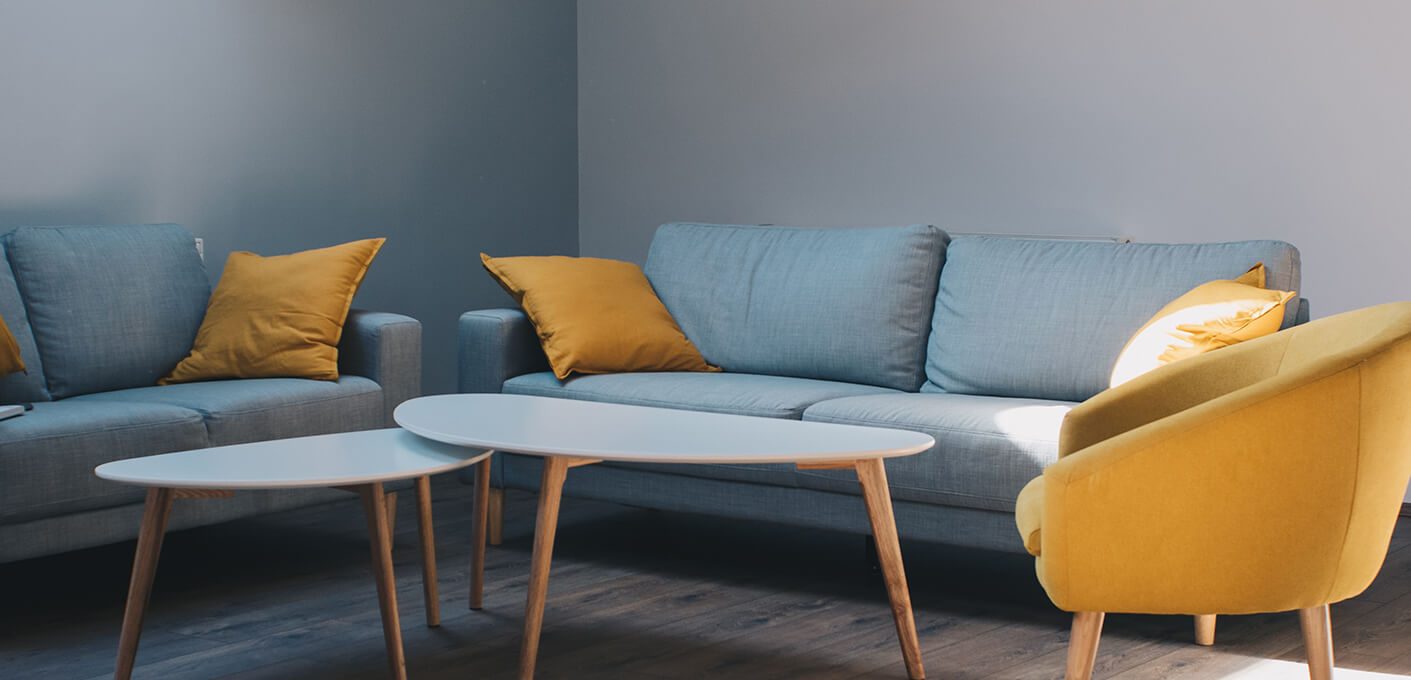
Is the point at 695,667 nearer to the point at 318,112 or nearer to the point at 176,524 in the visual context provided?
the point at 176,524

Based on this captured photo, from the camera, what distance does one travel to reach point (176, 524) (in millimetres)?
3350

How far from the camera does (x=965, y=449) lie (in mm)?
3158

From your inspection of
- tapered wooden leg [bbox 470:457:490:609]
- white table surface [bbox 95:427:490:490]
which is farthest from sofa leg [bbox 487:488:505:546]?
white table surface [bbox 95:427:490:490]

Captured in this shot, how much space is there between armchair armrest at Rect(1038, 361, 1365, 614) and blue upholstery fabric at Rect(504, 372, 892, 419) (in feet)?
4.68

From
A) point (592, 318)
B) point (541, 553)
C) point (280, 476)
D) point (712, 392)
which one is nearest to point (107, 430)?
point (280, 476)

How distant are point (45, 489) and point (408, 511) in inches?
55.5

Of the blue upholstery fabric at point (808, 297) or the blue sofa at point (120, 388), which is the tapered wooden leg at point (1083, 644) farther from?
the blue sofa at point (120, 388)

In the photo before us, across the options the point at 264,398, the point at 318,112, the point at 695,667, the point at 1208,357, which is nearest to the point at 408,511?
the point at 264,398

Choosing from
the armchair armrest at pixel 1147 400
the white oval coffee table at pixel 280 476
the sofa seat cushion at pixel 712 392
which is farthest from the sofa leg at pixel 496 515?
the armchair armrest at pixel 1147 400

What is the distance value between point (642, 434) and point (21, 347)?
177cm

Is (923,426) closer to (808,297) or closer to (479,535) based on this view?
(808,297)

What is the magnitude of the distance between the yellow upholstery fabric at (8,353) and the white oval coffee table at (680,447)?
107 cm

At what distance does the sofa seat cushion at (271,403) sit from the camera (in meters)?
3.47

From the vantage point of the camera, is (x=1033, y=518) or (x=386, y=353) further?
(x=386, y=353)
